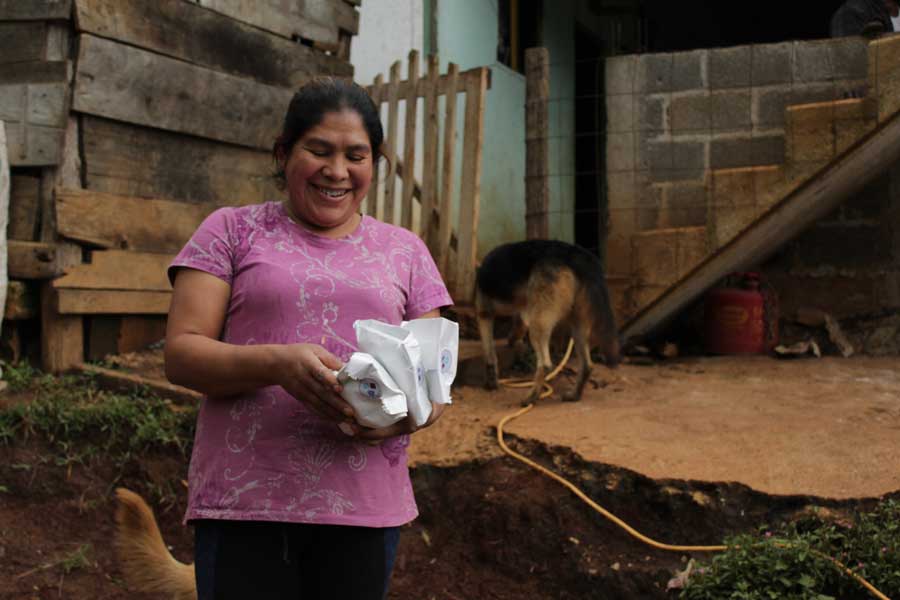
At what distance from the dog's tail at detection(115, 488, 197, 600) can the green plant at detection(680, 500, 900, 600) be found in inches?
76.4

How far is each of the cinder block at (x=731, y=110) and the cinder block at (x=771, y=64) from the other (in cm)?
15

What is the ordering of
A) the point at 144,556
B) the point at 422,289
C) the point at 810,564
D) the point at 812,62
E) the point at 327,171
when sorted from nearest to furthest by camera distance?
the point at 327,171
the point at 422,289
the point at 144,556
the point at 810,564
the point at 812,62

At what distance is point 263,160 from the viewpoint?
245 inches

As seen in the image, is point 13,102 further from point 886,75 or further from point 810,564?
point 886,75

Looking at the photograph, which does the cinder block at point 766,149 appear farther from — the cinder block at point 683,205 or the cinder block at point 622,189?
the cinder block at point 622,189

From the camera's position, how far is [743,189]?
5648mm

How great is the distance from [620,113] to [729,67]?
930mm

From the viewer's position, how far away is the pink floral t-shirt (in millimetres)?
1617

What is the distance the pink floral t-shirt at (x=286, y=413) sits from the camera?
1617mm

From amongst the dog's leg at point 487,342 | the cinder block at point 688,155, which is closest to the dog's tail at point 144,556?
the dog's leg at point 487,342

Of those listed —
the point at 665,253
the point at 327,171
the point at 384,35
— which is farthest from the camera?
the point at 384,35

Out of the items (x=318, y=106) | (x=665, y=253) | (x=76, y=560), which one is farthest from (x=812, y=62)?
(x=76, y=560)

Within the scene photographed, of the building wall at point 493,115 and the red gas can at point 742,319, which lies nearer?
the red gas can at point 742,319

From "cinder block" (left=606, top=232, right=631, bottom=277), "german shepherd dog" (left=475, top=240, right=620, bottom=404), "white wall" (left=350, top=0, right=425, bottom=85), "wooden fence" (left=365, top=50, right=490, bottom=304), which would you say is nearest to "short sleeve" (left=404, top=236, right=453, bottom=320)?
"german shepherd dog" (left=475, top=240, right=620, bottom=404)
